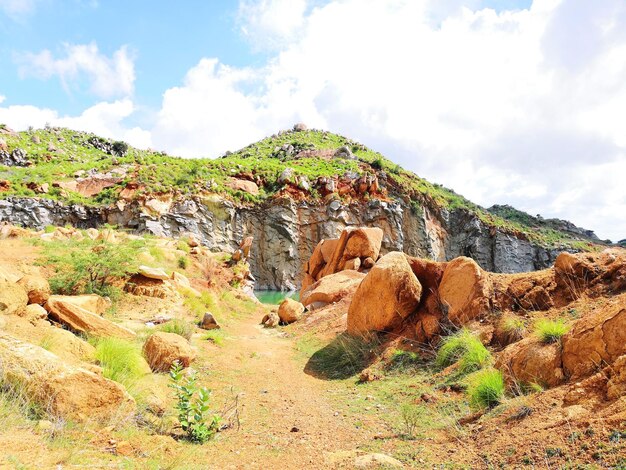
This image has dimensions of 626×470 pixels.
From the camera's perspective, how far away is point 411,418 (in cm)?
523

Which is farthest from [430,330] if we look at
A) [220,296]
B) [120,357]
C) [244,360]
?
[220,296]

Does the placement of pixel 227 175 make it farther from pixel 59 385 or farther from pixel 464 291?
pixel 59 385

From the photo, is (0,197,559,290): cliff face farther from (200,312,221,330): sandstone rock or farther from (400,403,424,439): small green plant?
(400,403,424,439): small green plant

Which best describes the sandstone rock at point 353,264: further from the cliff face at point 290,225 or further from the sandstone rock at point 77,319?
the cliff face at point 290,225

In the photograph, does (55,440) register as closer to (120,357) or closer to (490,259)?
(120,357)

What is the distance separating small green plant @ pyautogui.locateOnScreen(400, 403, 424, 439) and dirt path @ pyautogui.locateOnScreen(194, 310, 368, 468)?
589mm

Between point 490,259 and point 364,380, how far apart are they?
53.4 meters

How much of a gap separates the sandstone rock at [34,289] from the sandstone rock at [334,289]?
1062cm

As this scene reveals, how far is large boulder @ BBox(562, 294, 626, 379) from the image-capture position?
14.3 feet

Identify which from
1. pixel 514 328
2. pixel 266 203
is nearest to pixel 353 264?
pixel 514 328

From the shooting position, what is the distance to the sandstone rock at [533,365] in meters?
4.86

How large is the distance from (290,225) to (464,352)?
125 feet

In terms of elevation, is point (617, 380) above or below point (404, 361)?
above

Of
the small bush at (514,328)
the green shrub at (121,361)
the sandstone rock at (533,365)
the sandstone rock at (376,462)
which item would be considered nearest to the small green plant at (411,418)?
the sandstone rock at (376,462)
